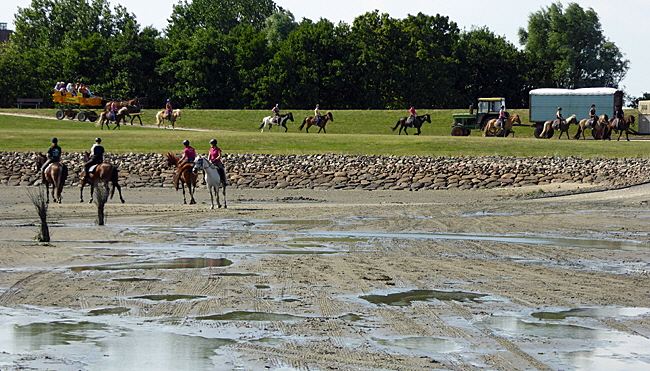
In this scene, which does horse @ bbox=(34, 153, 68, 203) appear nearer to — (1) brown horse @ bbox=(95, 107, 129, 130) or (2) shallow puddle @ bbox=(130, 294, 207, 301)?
(2) shallow puddle @ bbox=(130, 294, 207, 301)

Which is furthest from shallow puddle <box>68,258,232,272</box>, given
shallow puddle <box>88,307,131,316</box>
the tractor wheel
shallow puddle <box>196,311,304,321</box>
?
the tractor wheel

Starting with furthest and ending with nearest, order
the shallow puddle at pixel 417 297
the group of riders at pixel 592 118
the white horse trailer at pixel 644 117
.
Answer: the white horse trailer at pixel 644 117 → the group of riders at pixel 592 118 → the shallow puddle at pixel 417 297

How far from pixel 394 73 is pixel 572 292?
77174 millimetres

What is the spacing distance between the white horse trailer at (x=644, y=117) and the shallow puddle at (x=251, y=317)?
56.3 m

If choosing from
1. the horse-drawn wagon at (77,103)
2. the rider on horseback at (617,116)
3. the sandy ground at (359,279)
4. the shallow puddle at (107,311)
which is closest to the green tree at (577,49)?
the rider on horseback at (617,116)

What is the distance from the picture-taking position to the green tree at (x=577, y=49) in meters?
103

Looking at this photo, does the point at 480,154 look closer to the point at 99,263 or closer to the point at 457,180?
the point at 457,180

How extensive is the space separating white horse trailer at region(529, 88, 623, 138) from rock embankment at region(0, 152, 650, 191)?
22.1 metres

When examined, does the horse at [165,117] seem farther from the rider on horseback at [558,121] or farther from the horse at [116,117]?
the rider on horseback at [558,121]

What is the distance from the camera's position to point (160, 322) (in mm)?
9016

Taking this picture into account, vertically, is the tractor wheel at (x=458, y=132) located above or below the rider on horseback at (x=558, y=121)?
below

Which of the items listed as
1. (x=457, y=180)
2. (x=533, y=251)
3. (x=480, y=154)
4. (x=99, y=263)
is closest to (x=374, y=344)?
(x=99, y=263)

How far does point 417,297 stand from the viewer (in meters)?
10.5

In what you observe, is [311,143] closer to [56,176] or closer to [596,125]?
[596,125]
